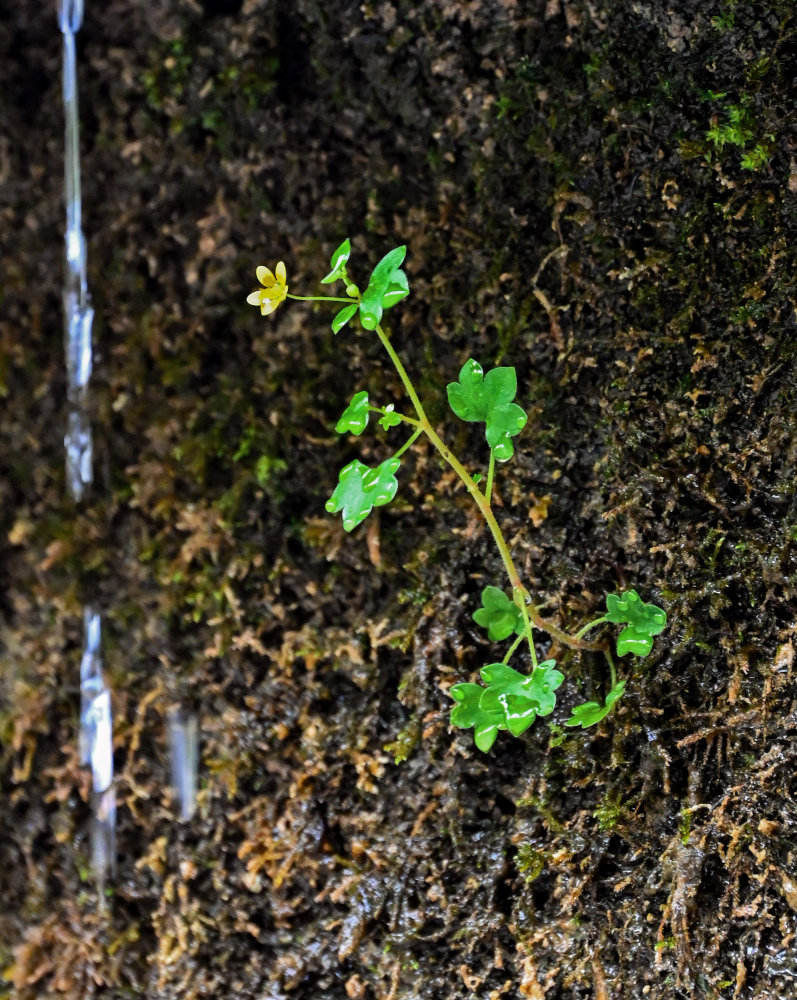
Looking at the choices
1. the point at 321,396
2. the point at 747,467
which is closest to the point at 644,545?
the point at 747,467

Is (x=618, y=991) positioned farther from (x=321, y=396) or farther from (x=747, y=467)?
(x=321, y=396)

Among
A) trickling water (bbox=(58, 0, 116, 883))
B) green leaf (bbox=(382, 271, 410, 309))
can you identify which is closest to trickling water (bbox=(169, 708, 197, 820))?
trickling water (bbox=(58, 0, 116, 883))

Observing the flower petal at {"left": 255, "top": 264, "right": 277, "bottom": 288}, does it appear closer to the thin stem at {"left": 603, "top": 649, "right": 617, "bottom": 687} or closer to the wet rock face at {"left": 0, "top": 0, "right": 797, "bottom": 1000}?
the wet rock face at {"left": 0, "top": 0, "right": 797, "bottom": 1000}

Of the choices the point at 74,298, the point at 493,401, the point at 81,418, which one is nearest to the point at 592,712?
the point at 493,401

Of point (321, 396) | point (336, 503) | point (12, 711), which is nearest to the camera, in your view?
point (336, 503)

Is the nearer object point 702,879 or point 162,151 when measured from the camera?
point 702,879
